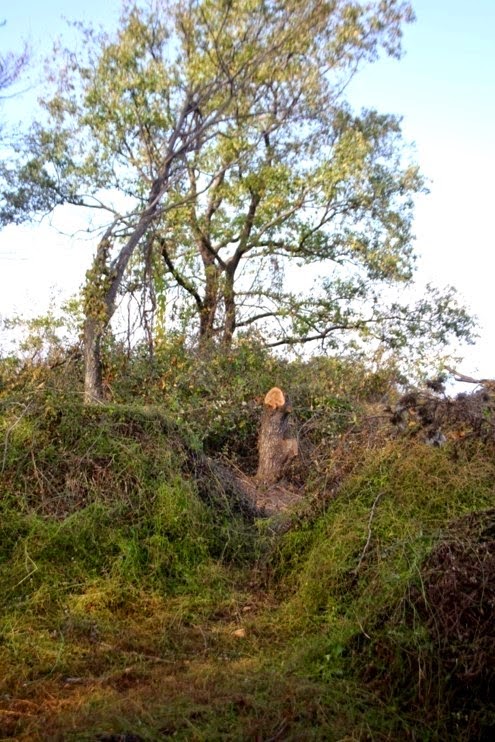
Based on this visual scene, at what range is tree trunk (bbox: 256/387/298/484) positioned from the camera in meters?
9.85

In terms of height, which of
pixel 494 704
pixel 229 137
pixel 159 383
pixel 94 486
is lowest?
pixel 494 704

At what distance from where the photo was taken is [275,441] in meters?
10.0

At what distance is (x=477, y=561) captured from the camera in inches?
171

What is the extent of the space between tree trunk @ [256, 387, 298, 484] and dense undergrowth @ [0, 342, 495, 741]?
107 cm

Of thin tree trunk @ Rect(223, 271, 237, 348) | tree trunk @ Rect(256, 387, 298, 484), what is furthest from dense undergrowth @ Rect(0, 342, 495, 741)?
thin tree trunk @ Rect(223, 271, 237, 348)

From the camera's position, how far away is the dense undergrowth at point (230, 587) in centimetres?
399

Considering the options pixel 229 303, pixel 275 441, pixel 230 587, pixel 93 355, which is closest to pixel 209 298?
pixel 229 303

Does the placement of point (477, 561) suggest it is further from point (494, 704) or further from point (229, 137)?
point (229, 137)

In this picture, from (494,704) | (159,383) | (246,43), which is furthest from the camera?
(246,43)

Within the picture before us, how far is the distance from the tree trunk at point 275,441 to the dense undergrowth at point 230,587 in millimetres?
1068

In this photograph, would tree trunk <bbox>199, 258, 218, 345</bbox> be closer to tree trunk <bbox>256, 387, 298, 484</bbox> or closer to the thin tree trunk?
the thin tree trunk

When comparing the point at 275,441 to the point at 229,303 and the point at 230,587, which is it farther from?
the point at 229,303

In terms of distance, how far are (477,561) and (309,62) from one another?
14.0 metres

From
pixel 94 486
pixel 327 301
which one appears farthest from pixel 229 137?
pixel 94 486
